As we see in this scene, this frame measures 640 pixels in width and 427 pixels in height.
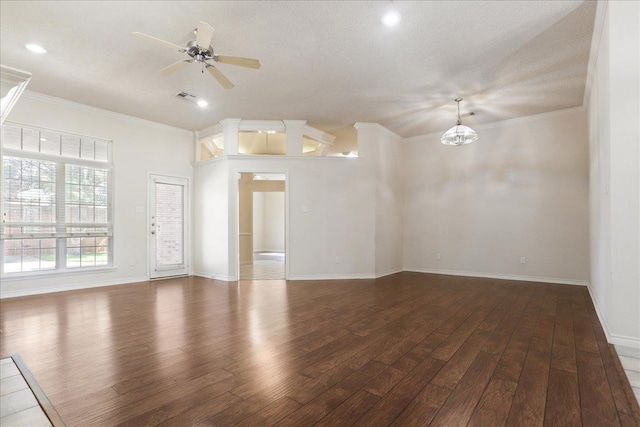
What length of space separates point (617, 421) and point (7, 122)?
7.41m

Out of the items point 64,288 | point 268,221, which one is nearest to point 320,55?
point 64,288

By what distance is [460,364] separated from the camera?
2.47 metres

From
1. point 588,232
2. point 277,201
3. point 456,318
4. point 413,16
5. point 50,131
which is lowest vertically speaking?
point 456,318

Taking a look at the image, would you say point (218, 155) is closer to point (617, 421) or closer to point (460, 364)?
point (460, 364)

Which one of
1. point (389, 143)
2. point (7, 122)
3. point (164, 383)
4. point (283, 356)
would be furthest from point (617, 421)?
point (7, 122)

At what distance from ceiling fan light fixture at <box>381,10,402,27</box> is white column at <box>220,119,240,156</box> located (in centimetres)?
376

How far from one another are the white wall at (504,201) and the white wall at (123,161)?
528 cm

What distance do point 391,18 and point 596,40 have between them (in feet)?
7.51

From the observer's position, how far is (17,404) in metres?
1.97

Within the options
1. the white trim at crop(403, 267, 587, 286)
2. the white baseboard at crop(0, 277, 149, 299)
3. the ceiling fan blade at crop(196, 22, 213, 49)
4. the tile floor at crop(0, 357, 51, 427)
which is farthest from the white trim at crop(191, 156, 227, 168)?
the white trim at crop(403, 267, 587, 286)

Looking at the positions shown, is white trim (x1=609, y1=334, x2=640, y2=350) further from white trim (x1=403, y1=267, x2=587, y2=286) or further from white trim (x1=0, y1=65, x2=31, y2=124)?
white trim (x1=0, y1=65, x2=31, y2=124)

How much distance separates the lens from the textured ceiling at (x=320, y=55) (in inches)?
121

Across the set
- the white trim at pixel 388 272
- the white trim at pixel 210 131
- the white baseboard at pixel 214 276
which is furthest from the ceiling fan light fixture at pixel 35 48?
the white trim at pixel 388 272

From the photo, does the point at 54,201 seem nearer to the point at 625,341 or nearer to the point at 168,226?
the point at 168,226
